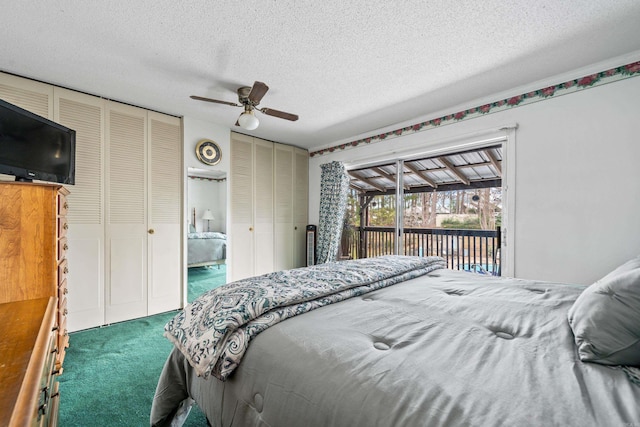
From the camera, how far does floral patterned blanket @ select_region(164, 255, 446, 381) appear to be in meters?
0.94

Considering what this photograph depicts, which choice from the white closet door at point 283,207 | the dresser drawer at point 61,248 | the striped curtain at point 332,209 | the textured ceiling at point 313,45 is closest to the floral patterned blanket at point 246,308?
the dresser drawer at point 61,248

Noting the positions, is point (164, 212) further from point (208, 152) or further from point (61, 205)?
point (61, 205)

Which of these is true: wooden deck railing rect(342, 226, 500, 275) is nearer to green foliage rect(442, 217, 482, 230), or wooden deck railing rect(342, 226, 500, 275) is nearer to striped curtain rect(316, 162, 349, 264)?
green foliage rect(442, 217, 482, 230)

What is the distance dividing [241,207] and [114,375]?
2325mm

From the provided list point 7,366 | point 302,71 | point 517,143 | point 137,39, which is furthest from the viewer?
point 517,143

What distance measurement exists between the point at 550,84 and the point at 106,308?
4.64m

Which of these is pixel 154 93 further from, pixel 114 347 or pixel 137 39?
pixel 114 347

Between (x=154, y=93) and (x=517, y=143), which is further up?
(x=154, y=93)

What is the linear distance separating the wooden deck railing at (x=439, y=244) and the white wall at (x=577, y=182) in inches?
16.7

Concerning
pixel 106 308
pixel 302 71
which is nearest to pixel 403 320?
pixel 302 71

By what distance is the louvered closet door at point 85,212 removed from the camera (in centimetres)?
261

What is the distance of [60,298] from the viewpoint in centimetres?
198

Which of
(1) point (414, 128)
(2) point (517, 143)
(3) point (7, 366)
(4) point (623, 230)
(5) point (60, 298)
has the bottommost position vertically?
(5) point (60, 298)

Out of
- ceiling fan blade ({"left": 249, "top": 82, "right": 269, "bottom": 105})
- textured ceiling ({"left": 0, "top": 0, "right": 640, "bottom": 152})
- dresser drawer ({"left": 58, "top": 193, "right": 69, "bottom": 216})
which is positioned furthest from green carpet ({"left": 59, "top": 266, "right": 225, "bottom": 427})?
textured ceiling ({"left": 0, "top": 0, "right": 640, "bottom": 152})
